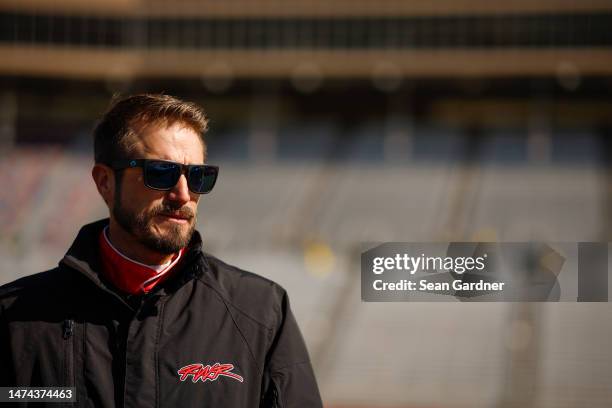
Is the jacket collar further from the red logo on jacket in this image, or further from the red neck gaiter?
the red logo on jacket

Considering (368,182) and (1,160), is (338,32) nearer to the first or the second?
(368,182)

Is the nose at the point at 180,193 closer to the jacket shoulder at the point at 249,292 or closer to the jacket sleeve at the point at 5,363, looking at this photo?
the jacket shoulder at the point at 249,292

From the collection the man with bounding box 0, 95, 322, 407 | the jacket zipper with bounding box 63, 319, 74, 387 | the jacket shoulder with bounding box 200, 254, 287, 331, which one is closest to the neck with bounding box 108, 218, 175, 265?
the man with bounding box 0, 95, 322, 407

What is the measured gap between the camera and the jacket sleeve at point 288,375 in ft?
7.80

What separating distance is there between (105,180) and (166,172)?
9.5 inches

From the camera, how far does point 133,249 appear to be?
8.17 ft

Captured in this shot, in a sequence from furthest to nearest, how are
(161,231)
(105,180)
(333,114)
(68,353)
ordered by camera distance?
(333,114) → (105,180) → (161,231) → (68,353)

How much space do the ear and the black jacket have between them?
0.60 feet

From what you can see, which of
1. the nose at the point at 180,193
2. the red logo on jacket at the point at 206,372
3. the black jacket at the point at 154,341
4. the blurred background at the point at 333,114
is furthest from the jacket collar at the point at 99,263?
the blurred background at the point at 333,114

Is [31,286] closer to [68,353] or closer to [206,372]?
[68,353]

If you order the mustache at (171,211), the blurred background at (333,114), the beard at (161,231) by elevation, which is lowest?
the beard at (161,231)

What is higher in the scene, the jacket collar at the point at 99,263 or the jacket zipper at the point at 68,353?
the jacket collar at the point at 99,263

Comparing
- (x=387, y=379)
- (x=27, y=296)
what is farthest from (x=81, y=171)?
(x=27, y=296)

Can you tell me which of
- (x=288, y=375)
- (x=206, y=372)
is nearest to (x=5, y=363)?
(x=206, y=372)
